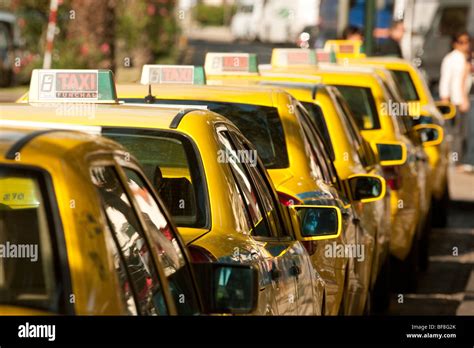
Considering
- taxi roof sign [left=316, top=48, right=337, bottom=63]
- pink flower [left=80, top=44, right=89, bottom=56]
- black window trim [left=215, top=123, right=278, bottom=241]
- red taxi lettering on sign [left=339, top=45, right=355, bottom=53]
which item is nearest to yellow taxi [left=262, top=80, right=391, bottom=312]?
black window trim [left=215, top=123, right=278, bottom=241]

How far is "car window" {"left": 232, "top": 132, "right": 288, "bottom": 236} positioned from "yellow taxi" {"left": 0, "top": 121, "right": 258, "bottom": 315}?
2.19m

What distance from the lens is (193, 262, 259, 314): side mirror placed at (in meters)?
3.96

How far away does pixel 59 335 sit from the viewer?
10.3 ft

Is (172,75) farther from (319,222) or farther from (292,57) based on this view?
(292,57)

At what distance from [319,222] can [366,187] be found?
7.98 ft

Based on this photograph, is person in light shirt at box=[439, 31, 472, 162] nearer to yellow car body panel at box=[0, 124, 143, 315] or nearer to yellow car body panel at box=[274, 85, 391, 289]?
yellow car body panel at box=[274, 85, 391, 289]

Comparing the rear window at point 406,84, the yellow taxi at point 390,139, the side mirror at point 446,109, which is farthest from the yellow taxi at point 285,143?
the side mirror at point 446,109

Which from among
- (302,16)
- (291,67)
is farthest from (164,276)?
(302,16)

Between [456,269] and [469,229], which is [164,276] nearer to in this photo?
[456,269]

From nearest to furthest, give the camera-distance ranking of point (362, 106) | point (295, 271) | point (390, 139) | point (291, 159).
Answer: point (295, 271) < point (291, 159) < point (390, 139) < point (362, 106)

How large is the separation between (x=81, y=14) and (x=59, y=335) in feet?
74.9

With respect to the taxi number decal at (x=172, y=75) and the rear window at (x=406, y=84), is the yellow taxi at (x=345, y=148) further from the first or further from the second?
the rear window at (x=406, y=84)

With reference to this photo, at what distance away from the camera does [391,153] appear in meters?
10.6

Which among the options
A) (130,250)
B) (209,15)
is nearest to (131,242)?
(130,250)
